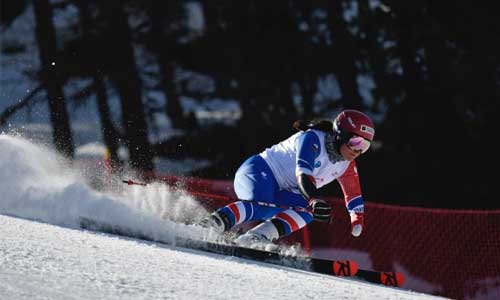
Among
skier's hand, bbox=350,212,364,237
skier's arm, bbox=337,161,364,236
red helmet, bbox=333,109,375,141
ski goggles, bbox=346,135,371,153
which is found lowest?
skier's hand, bbox=350,212,364,237

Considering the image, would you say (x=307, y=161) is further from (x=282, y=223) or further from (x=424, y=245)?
(x=424, y=245)

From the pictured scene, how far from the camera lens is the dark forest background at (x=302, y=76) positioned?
44.6 feet

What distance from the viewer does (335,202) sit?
9.73m

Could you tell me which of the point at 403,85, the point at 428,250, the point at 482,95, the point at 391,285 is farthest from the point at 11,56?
the point at 391,285

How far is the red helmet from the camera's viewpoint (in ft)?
22.1

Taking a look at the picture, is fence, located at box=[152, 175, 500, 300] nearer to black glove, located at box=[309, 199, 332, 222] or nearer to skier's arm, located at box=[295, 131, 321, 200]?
skier's arm, located at box=[295, 131, 321, 200]

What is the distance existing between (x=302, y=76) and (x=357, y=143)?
35.9ft

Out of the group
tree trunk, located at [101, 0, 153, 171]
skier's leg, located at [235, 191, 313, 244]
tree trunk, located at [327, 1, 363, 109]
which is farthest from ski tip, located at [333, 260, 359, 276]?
tree trunk, located at [101, 0, 153, 171]

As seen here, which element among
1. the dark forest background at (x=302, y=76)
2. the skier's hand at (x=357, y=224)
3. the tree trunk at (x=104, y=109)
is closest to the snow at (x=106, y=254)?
the skier's hand at (x=357, y=224)

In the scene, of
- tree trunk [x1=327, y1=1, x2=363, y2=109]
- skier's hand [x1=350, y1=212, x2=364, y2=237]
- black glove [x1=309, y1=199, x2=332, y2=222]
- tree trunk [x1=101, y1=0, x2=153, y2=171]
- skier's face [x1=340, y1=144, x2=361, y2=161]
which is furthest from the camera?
tree trunk [x1=101, y1=0, x2=153, y2=171]

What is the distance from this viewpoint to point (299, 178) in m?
6.54

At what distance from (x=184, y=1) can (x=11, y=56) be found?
13.9 ft

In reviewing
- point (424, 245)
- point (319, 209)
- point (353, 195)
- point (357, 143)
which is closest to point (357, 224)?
point (353, 195)

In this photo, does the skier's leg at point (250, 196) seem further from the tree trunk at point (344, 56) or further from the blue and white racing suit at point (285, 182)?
the tree trunk at point (344, 56)
